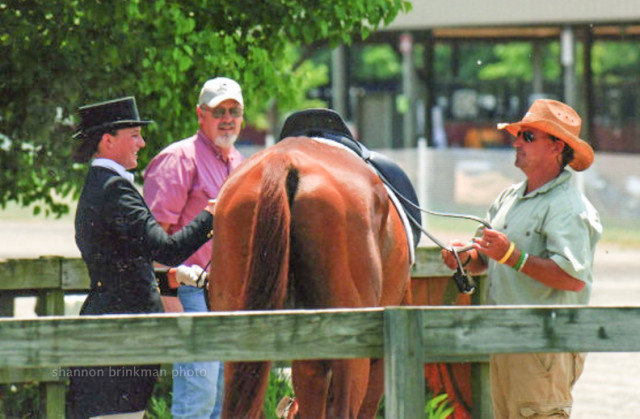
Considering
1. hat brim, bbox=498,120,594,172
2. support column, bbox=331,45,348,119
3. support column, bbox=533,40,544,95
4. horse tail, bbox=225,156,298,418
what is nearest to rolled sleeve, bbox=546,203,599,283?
hat brim, bbox=498,120,594,172

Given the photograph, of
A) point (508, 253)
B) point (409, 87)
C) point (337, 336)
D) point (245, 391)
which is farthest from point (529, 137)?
point (409, 87)

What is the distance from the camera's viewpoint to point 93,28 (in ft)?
25.9

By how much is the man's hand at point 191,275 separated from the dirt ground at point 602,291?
88.9 inches

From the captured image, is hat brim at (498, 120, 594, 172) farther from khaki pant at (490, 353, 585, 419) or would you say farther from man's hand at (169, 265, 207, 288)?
man's hand at (169, 265, 207, 288)

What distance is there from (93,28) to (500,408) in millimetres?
3600

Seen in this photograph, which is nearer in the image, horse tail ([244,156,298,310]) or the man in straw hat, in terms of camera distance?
horse tail ([244,156,298,310])

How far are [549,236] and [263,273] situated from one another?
1.54 metres

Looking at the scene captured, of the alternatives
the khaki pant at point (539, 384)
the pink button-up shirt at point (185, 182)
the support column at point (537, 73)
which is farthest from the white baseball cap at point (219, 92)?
the support column at point (537, 73)

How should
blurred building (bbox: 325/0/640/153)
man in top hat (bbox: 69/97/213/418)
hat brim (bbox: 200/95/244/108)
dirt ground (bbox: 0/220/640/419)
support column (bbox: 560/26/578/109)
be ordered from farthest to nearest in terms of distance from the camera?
support column (bbox: 560/26/578/109) < blurred building (bbox: 325/0/640/153) < dirt ground (bbox: 0/220/640/419) < hat brim (bbox: 200/95/244/108) < man in top hat (bbox: 69/97/213/418)

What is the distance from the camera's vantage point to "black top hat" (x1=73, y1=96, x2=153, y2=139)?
18.1 ft

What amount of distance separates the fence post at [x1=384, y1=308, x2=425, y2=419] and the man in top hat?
1.28 metres

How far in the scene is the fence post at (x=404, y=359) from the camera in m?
4.45

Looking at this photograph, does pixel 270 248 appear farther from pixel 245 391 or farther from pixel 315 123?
pixel 315 123

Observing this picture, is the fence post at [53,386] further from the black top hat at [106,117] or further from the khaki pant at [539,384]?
the khaki pant at [539,384]
